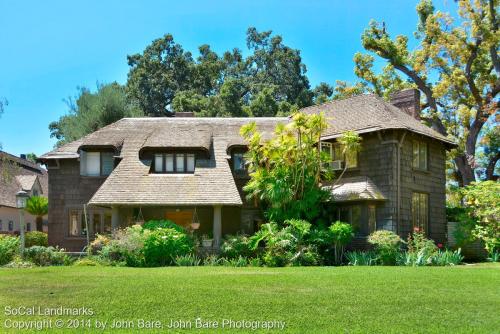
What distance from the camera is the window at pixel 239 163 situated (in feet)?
91.5

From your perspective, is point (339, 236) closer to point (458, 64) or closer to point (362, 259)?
point (362, 259)

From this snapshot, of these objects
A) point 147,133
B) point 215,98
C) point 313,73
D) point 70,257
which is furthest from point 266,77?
point 70,257

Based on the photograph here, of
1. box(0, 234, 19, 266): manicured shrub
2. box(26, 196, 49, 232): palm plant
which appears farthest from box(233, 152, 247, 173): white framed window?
box(26, 196, 49, 232): palm plant

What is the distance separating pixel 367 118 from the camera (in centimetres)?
2503

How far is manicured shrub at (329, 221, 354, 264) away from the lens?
71.4 feet

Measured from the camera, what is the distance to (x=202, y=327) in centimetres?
976

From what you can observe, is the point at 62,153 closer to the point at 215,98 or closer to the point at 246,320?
the point at 246,320

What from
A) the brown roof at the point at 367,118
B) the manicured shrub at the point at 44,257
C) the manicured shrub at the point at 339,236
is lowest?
the manicured shrub at the point at 44,257

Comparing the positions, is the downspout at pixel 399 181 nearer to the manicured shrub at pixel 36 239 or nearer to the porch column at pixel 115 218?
the porch column at pixel 115 218

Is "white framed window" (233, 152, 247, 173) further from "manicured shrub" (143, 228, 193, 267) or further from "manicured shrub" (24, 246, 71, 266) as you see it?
"manicured shrub" (24, 246, 71, 266)

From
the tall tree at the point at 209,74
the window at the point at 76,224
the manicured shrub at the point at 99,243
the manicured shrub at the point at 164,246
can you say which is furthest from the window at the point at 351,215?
the tall tree at the point at 209,74

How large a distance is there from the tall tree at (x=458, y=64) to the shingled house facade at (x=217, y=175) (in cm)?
726

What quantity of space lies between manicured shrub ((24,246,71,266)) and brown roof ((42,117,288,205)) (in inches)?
118

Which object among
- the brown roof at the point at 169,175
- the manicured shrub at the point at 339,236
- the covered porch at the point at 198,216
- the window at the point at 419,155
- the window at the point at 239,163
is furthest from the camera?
the window at the point at 239,163
